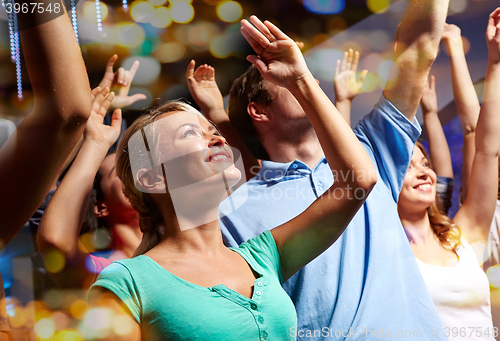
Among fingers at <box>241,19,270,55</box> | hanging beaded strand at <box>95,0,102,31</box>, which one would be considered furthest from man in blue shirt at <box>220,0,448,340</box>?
hanging beaded strand at <box>95,0,102,31</box>

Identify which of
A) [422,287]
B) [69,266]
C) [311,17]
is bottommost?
[422,287]

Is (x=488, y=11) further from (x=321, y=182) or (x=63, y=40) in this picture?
(x=63, y=40)

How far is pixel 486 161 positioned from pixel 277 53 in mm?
818

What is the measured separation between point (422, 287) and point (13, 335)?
89 cm

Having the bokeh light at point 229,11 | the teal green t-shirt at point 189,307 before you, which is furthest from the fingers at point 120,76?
the teal green t-shirt at point 189,307

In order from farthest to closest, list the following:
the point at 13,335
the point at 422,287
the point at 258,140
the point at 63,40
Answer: the point at 258,140
the point at 422,287
the point at 13,335
the point at 63,40

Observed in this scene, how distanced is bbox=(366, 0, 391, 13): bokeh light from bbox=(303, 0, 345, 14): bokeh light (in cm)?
9

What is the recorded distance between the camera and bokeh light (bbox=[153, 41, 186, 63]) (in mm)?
967

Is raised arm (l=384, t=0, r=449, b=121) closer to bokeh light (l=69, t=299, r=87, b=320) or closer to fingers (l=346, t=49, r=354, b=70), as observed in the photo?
fingers (l=346, t=49, r=354, b=70)

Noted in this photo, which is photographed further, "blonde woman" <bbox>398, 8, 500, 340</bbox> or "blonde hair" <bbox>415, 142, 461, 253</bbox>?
"blonde hair" <bbox>415, 142, 461, 253</bbox>

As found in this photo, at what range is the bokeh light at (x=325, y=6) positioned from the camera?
1153mm

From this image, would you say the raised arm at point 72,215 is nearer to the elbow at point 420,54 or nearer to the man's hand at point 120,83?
the man's hand at point 120,83

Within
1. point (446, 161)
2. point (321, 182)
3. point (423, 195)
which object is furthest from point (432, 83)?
point (321, 182)

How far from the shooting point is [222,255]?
2.23ft
